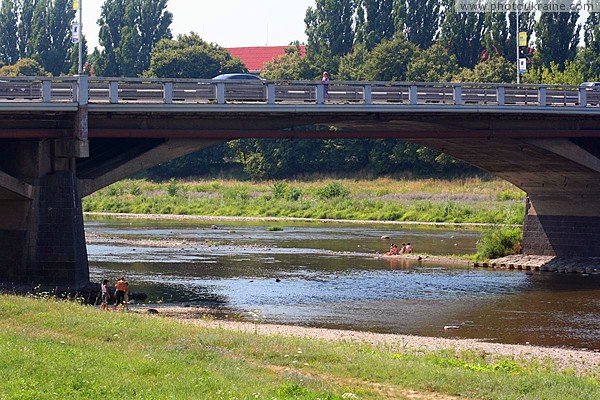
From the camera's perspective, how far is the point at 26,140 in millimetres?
40156

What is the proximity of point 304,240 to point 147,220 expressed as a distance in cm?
2739

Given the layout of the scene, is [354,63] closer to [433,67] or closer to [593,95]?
[433,67]

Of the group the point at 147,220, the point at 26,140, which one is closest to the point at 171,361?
the point at 26,140

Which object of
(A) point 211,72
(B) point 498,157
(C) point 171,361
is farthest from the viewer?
(A) point 211,72

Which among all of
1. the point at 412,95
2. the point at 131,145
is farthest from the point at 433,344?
the point at 131,145

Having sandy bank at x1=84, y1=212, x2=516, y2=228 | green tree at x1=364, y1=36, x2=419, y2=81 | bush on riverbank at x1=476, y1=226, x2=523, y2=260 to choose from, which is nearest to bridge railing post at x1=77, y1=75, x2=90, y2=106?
bush on riverbank at x1=476, y1=226, x2=523, y2=260

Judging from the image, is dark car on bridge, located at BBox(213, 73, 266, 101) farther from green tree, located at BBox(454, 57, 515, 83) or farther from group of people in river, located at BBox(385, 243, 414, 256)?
green tree, located at BBox(454, 57, 515, 83)

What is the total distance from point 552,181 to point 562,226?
7.40 feet

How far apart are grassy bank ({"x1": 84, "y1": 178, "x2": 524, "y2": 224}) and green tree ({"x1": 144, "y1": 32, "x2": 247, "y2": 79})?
38.0 ft

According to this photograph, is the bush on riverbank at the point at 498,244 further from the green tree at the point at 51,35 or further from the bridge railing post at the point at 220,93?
the green tree at the point at 51,35

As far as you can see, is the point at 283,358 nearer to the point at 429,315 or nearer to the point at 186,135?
the point at 429,315

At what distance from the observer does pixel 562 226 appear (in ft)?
183

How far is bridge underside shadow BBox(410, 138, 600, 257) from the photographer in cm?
5109

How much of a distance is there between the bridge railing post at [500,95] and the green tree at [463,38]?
216ft
